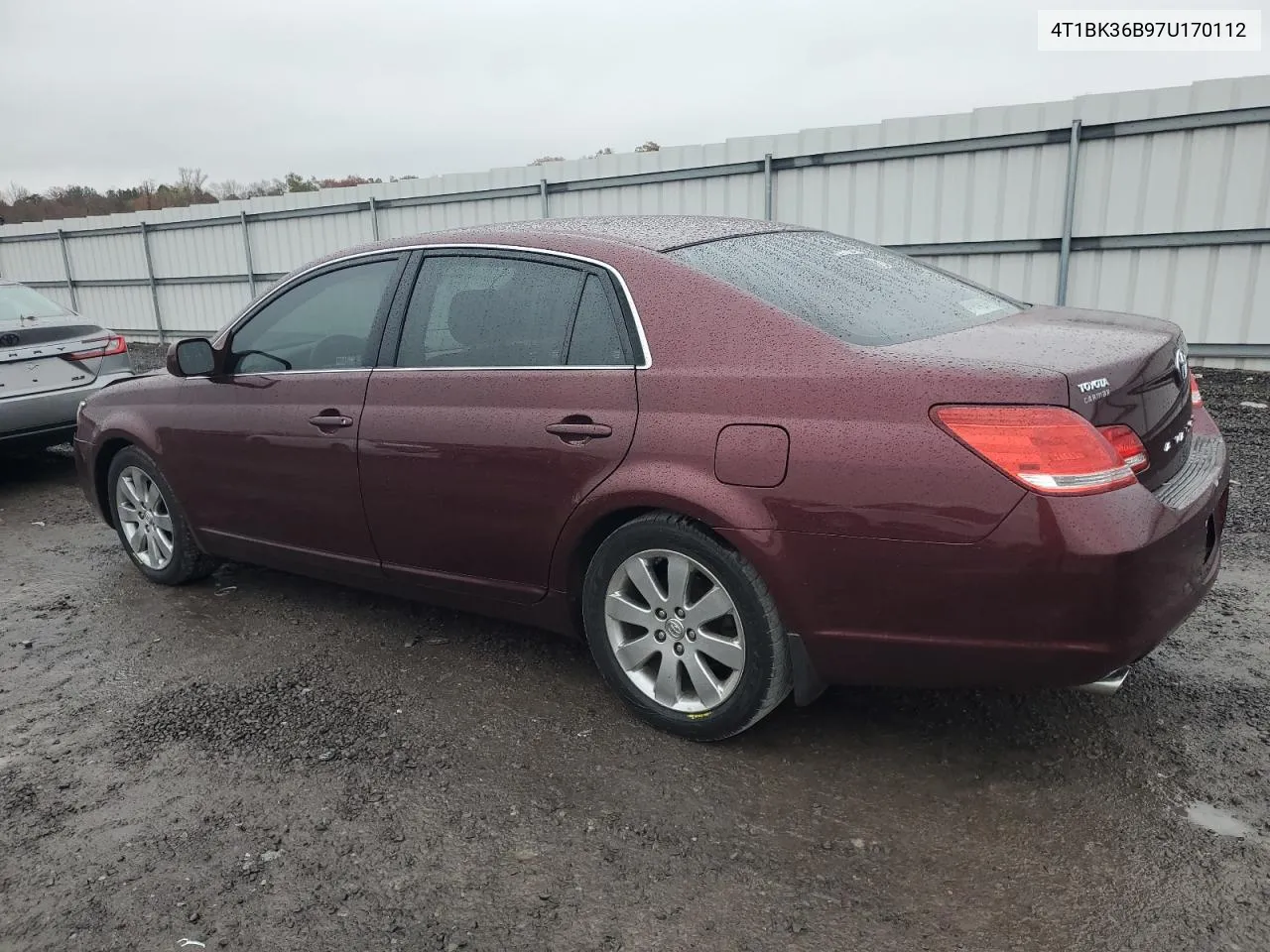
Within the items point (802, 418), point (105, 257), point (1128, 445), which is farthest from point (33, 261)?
point (1128, 445)

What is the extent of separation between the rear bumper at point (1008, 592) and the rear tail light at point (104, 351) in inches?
244

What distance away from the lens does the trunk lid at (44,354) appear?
6641 millimetres

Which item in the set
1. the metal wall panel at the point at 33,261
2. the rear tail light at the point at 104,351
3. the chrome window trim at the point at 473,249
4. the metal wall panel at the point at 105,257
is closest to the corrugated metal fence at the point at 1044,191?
the rear tail light at the point at 104,351

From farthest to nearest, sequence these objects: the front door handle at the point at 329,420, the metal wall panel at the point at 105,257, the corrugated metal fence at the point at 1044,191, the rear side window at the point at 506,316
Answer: the metal wall panel at the point at 105,257 < the corrugated metal fence at the point at 1044,191 < the front door handle at the point at 329,420 < the rear side window at the point at 506,316

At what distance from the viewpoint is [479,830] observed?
2635 mm

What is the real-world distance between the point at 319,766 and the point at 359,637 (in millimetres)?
1078

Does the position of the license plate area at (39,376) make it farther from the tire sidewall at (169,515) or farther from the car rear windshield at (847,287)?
the car rear windshield at (847,287)

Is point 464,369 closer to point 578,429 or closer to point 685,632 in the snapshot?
point 578,429

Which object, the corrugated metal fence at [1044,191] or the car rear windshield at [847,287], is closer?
the car rear windshield at [847,287]

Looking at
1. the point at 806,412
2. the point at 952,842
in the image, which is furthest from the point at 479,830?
the point at 806,412

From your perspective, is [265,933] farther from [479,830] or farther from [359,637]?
[359,637]

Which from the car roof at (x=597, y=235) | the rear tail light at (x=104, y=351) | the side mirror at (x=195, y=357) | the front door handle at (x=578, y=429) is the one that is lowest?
the rear tail light at (x=104, y=351)

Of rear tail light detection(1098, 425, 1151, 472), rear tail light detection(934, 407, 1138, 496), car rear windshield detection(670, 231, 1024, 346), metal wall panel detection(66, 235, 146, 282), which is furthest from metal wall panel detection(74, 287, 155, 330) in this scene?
rear tail light detection(1098, 425, 1151, 472)

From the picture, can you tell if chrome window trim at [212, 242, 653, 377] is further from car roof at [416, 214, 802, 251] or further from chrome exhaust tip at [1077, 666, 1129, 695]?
chrome exhaust tip at [1077, 666, 1129, 695]
